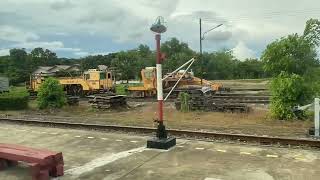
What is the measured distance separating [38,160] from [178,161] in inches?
117

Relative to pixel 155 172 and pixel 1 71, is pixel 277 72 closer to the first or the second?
pixel 155 172

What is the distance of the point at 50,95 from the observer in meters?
24.3

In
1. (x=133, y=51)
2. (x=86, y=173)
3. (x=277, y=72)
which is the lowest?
(x=86, y=173)

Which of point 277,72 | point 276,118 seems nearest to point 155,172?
point 276,118

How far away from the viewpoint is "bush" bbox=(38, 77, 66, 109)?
2425 cm

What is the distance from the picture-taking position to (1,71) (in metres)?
81.4

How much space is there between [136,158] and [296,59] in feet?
33.3

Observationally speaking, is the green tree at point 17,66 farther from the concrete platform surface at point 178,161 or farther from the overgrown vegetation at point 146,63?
the concrete platform surface at point 178,161

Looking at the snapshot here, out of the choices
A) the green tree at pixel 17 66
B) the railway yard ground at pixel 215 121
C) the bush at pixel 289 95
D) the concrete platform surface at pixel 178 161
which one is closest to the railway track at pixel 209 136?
the concrete platform surface at pixel 178 161

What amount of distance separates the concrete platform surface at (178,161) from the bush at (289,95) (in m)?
6.46

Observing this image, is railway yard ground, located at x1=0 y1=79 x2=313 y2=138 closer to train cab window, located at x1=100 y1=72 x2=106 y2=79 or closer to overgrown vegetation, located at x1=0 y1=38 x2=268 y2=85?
train cab window, located at x1=100 y1=72 x2=106 y2=79

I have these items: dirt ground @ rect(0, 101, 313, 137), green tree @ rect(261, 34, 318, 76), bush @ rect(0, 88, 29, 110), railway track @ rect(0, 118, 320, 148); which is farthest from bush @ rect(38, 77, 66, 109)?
green tree @ rect(261, 34, 318, 76)

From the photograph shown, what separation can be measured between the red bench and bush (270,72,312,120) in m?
10.7

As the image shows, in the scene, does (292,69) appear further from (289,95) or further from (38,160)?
(38,160)
